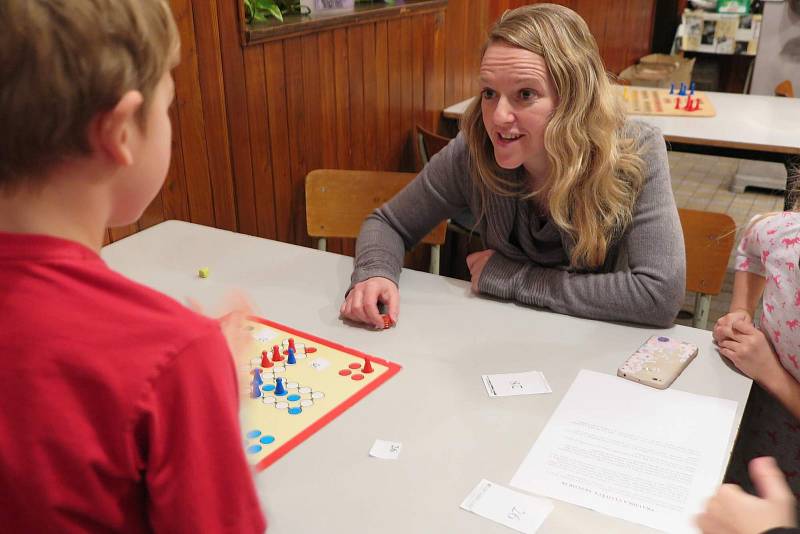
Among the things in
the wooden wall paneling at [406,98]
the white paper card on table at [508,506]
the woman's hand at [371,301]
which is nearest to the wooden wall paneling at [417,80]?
the wooden wall paneling at [406,98]

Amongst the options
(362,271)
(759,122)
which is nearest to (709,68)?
(759,122)

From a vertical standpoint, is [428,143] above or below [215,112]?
below

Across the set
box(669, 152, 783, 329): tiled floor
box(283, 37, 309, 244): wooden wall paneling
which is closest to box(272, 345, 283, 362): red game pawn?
box(283, 37, 309, 244): wooden wall paneling

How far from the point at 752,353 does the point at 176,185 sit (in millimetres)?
1462

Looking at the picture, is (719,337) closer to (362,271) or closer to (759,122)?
(362,271)

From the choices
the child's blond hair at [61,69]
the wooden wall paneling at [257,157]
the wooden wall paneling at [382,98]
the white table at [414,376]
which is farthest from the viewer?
the wooden wall paneling at [382,98]

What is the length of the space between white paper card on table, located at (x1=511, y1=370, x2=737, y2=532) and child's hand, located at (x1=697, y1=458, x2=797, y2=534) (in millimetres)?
50

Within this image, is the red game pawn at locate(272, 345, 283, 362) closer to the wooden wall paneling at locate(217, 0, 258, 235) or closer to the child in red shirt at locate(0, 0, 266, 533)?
the child in red shirt at locate(0, 0, 266, 533)

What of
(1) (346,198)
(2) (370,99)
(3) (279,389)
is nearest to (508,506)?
(3) (279,389)

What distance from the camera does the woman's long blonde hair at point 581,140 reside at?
1477 millimetres

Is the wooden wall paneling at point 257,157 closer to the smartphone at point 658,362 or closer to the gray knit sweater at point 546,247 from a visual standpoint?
the gray knit sweater at point 546,247

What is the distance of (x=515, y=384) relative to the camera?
1217 millimetres

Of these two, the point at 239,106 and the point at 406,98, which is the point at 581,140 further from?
the point at 406,98

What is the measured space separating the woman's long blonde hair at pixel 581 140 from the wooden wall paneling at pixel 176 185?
88 centimetres
